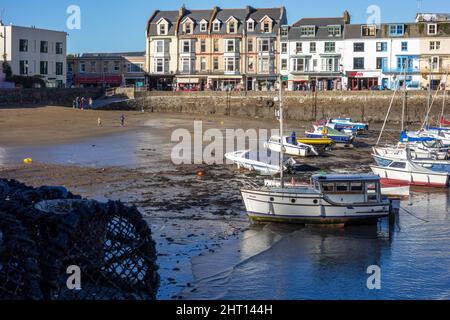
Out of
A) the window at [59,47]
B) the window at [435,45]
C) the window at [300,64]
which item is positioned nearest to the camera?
the window at [435,45]

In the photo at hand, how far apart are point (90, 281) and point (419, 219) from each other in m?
16.2

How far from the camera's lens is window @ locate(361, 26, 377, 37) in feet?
234

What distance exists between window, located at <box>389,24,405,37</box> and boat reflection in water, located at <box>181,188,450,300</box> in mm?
51747

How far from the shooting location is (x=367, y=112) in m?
66.1

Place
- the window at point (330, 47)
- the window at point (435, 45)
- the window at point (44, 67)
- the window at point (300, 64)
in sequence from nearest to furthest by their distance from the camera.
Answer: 1. the window at point (435, 45)
2. the window at point (44, 67)
3. the window at point (330, 47)
4. the window at point (300, 64)

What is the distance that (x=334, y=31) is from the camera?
238 ft

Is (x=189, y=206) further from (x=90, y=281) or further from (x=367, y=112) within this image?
(x=367, y=112)

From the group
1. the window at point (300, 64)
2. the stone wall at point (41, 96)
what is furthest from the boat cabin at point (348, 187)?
the window at point (300, 64)

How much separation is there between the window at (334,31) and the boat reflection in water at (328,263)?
5202 cm

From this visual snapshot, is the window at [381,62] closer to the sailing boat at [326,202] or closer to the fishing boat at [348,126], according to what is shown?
the fishing boat at [348,126]

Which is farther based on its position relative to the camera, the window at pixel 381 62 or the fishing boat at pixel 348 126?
the window at pixel 381 62

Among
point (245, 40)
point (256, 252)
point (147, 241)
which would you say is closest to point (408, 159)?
point (256, 252)

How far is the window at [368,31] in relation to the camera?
234 ft

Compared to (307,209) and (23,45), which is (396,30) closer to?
(23,45)
